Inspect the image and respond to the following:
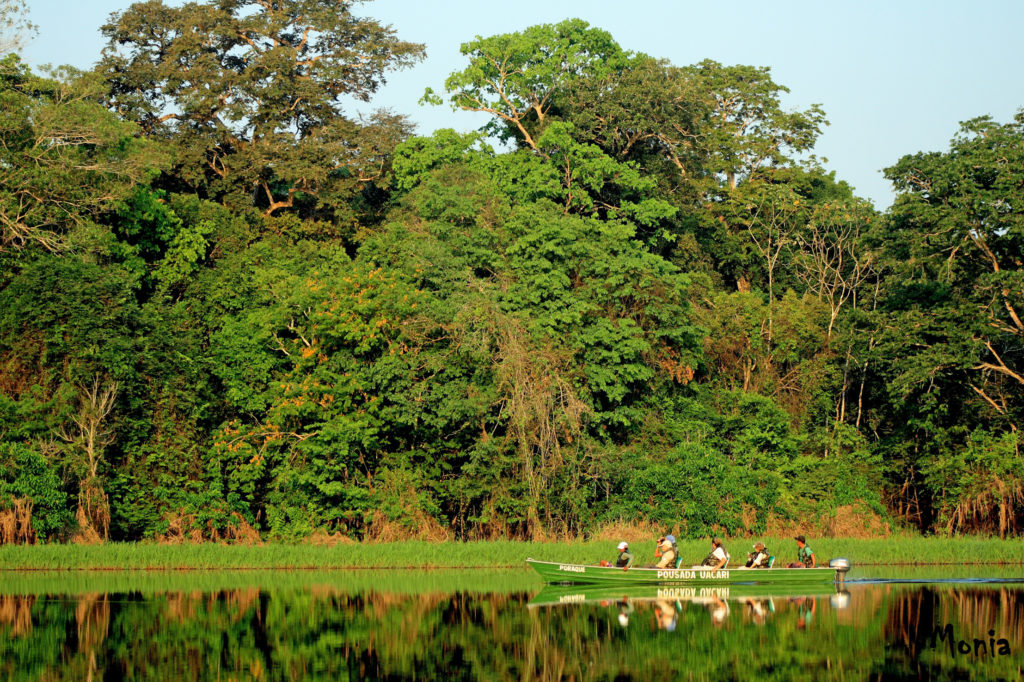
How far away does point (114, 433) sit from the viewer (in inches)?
1395

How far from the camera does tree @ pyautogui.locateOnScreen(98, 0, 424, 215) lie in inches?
1633

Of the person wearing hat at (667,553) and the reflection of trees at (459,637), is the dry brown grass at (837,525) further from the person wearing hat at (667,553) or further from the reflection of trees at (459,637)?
the reflection of trees at (459,637)

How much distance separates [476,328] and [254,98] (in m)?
14.7

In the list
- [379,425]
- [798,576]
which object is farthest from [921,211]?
[379,425]

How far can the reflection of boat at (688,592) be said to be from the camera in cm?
2606

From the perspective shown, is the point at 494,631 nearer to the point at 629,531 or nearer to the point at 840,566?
the point at 840,566

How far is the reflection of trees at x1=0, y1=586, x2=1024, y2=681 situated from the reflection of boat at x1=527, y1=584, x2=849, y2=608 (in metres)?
1.13

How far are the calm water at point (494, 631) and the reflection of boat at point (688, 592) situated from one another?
0.21 ft

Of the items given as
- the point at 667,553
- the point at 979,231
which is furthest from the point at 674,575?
the point at 979,231

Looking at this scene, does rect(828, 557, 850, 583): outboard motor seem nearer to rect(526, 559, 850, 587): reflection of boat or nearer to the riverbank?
rect(526, 559, 850, 587): reflection of boat

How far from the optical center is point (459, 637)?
1936 cm

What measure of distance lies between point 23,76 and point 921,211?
28539mm

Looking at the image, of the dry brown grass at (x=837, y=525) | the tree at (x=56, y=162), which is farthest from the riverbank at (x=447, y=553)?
the tree at (x=56, y=162)

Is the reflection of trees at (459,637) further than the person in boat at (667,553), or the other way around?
the person in boat at (667,553)
